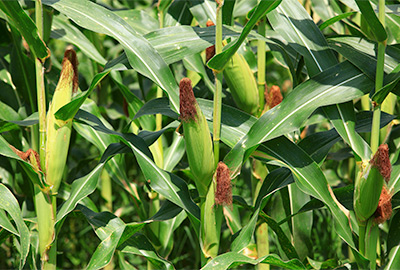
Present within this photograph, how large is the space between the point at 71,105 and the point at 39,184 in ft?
0.90

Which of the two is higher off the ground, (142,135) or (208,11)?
(208,11)

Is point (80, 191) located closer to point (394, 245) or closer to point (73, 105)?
point (73, 105)

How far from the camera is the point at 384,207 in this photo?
1269 millimetres

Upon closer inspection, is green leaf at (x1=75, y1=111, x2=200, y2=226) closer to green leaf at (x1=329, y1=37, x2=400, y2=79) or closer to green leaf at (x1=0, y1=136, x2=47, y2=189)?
green leaf at (x1=0, y1=136, x2=47, y2=189)

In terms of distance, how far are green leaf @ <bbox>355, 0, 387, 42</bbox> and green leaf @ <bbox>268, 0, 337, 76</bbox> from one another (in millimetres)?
213

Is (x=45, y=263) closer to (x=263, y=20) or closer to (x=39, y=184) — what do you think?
(x=39, y=184)

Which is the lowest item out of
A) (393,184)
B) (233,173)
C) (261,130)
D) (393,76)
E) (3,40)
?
(393,184)

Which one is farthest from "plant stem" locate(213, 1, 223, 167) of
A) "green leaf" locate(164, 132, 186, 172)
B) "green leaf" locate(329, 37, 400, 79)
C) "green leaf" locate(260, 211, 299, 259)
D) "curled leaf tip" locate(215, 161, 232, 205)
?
"green leaf" locate(164, 132, 186, 172)

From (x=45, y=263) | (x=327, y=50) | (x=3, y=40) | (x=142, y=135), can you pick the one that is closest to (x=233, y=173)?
(x=142, y=135)

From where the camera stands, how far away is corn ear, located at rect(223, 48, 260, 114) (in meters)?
1.48

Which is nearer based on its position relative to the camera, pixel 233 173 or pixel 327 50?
pixel 233 173

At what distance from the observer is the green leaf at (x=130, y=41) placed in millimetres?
1355

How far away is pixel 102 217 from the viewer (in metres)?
1.54

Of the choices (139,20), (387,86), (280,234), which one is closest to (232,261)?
(280,234)
